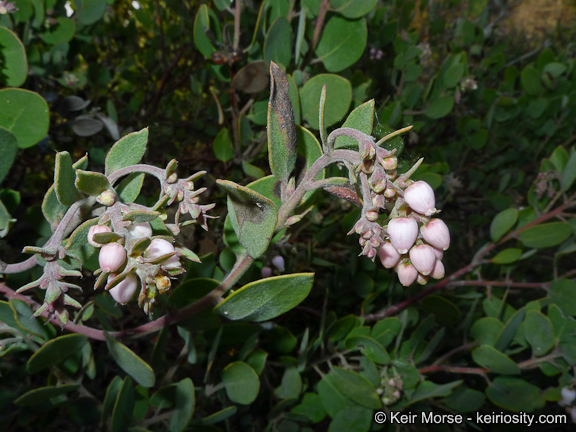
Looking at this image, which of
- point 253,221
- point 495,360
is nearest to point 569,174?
point 495,360

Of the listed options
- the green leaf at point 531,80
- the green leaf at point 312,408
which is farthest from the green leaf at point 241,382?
the green leaf at point 531,80

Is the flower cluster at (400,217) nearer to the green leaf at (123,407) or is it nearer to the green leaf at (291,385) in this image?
the green leaf at (123,407)

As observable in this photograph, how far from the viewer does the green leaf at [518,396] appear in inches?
62.5

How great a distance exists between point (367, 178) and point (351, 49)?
880 millimetres

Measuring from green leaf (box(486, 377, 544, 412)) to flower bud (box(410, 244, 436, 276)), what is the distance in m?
1.12

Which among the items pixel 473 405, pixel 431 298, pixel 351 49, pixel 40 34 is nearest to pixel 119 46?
pixel 40 34

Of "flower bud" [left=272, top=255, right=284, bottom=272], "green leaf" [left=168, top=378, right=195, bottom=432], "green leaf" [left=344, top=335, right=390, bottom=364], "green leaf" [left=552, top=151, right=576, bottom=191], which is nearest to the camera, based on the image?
"green leaf" [left=168, top=378, right=195, bottom=432]

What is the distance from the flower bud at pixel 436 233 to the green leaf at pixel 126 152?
1.74 feet

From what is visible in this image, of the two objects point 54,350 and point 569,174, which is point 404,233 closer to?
point 54,350

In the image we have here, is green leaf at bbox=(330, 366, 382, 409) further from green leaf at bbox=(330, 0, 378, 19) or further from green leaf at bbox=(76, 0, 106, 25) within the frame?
green leaf at bbox=(76, 0, 106, 25)

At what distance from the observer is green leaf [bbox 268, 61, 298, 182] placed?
28.2 inches

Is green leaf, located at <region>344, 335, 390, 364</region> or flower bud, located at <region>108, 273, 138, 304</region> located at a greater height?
flower bud, located at <region>108, 273, 138, 304</region>

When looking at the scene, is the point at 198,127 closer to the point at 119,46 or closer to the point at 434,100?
the point at 119,46

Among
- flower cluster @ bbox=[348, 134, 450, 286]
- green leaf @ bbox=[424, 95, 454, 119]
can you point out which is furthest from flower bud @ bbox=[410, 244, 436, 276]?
green leaf @ bbox=[424, 95, 454, 119]
